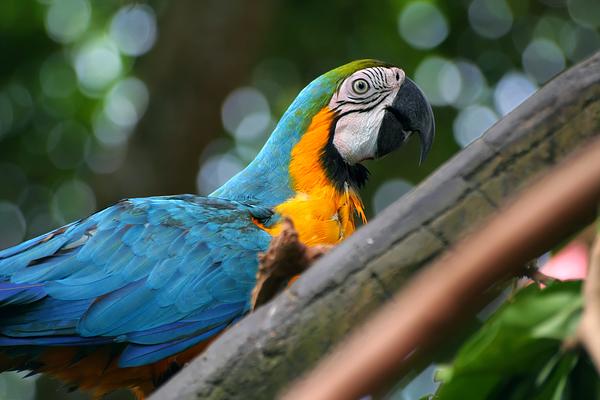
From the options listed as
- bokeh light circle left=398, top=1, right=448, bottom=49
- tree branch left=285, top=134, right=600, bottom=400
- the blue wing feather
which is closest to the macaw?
the blue wing feather

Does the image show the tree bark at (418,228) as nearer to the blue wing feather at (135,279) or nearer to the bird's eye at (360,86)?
the blue wing feather at (135,279)

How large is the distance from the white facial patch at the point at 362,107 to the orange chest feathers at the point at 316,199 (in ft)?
0.19

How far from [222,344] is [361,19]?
466 centimetres

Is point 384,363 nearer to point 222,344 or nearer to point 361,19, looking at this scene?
point 222,344

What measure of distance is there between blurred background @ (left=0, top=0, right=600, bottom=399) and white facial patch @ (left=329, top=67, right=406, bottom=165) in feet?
6.63

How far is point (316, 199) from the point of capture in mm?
2658

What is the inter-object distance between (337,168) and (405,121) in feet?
1.04

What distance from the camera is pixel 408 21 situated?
18.0 feet

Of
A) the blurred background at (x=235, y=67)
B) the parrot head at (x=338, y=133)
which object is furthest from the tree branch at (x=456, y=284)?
the blurred background at (x=235, y=67)

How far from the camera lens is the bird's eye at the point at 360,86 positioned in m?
2.88

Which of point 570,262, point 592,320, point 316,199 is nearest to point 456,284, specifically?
point 592,320

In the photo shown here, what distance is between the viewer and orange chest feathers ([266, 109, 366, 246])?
8.32 feet

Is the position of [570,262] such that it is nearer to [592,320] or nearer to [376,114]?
[592,320]

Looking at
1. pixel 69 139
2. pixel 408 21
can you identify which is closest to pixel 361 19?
pixel 408 21
